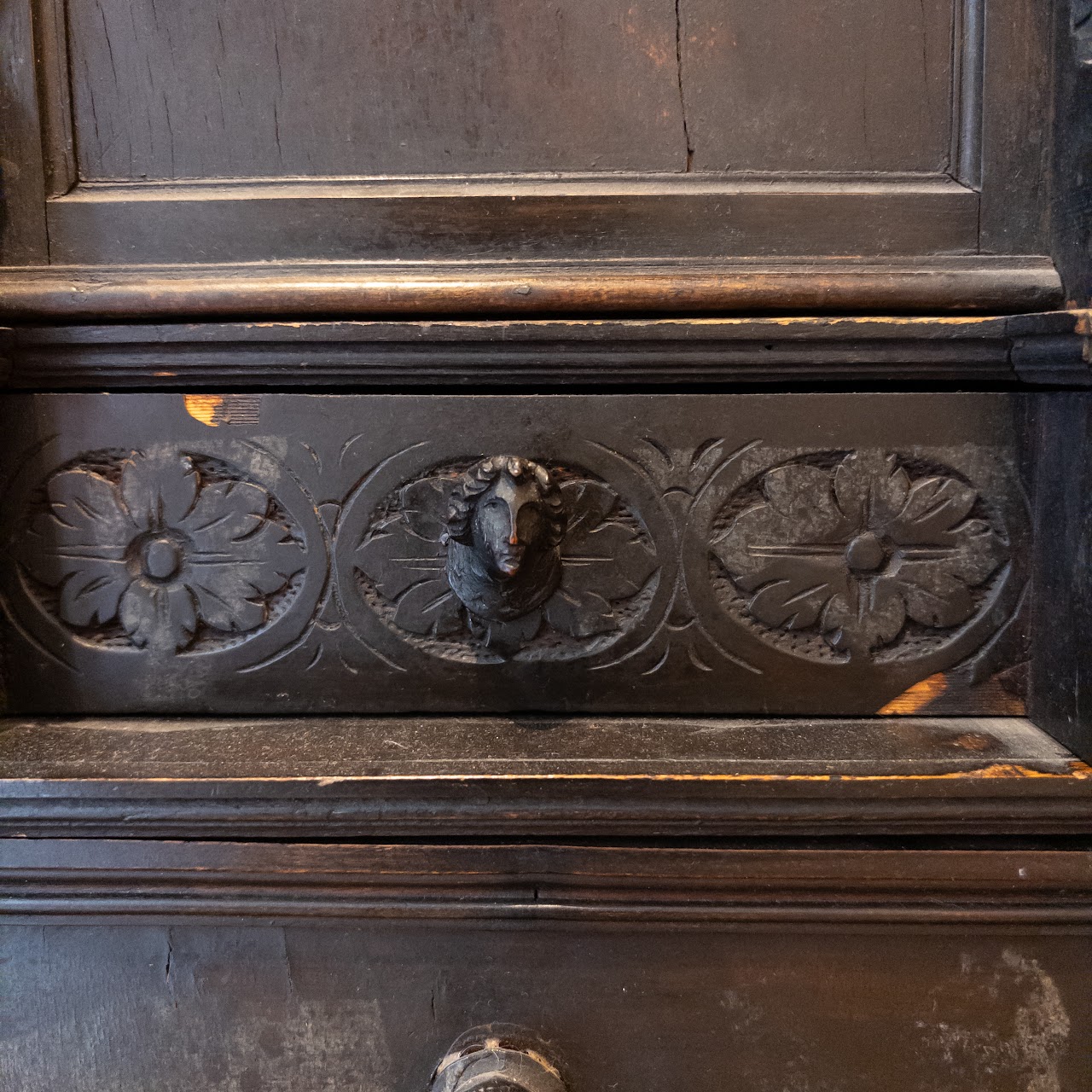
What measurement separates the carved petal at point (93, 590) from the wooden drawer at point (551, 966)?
0.27m

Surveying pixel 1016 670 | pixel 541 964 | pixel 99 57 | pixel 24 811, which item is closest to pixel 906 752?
pixel 1016 670

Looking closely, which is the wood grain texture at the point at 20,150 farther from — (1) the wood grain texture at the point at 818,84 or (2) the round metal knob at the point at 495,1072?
(2) the round metal knob at the point at 495,1072

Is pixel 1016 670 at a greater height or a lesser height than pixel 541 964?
greater

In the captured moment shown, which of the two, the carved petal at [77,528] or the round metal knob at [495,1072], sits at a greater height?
the carved petal at [77,528]

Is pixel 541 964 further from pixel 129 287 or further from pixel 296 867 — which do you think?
pixel 129 287

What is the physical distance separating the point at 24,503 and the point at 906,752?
1.09 meters

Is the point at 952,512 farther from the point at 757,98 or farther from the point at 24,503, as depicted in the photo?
the point at 24,503

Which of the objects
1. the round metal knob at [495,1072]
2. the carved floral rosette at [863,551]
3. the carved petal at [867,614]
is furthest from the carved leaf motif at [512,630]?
the round metal knob at [495,1072]

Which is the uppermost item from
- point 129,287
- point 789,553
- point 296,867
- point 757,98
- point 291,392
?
point 757,98

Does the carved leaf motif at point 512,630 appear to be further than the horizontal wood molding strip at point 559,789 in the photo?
Yes

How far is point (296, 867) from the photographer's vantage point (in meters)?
0.85

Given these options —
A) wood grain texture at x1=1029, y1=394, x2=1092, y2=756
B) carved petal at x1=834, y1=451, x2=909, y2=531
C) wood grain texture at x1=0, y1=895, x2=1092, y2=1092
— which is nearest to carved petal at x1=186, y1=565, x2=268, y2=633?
wood grain texture at x1=0, y1=895, x2=1092, y2=1092

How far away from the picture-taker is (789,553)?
90cm

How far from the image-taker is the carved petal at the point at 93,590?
0.92 meters
